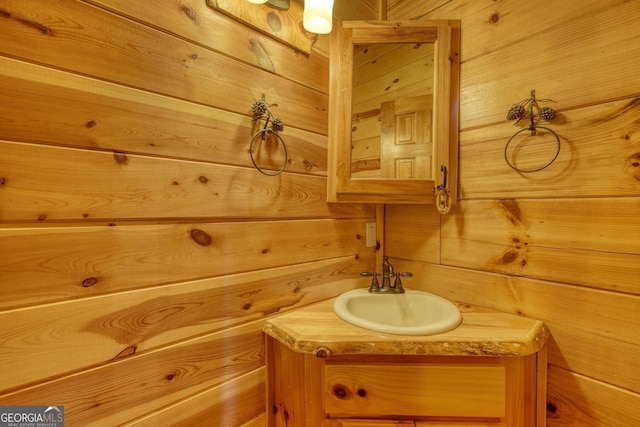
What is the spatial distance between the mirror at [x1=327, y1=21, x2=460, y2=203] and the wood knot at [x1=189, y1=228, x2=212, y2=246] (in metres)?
0.50

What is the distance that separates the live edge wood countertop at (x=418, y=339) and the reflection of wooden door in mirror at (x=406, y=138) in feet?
1.85

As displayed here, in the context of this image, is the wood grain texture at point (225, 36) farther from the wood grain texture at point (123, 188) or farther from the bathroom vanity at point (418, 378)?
the bathroom vanity at point (418, 378)

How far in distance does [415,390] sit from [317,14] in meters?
1.17

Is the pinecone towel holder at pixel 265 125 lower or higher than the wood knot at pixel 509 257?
higher

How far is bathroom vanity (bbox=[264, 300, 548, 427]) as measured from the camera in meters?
0.79

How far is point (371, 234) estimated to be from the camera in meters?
1.37

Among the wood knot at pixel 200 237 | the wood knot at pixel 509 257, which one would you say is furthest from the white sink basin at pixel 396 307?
the wood knot at pixel 200 237

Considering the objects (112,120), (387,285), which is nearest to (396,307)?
(387,285)

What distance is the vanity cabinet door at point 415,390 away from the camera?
0.79 meters

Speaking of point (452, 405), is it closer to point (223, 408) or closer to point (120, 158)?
point (223, 408)

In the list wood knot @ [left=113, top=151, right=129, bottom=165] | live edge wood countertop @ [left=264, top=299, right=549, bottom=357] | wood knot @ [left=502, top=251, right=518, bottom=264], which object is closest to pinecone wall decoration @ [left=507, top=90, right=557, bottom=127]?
wood knot @ [left=502, top=251, right=518, bottom=264]

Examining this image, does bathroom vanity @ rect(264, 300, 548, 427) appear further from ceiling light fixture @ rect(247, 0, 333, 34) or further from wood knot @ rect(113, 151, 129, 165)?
ceiling light fixture @ rect(247, 0, 333, 34)

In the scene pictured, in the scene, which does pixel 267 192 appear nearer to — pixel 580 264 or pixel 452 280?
pixel 452 280

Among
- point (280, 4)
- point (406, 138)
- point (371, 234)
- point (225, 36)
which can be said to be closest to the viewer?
point (225, 36)
